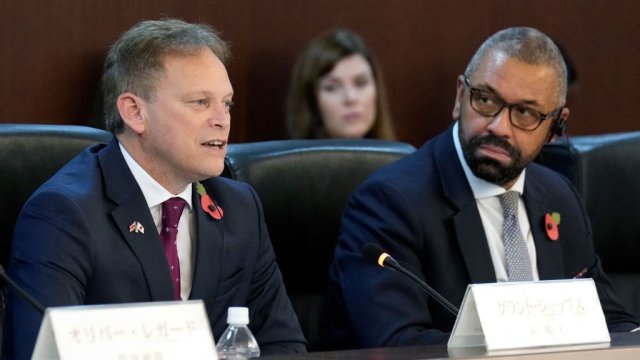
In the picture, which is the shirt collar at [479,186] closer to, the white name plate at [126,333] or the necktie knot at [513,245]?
the necktie knot at [513,245]

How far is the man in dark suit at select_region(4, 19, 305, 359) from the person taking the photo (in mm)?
2387

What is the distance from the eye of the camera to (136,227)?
2465mm

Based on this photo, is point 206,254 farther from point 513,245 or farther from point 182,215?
point 513,245

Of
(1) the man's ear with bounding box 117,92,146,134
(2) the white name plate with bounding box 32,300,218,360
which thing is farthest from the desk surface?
(1) the man's ear with bounding box 117,92,146,134

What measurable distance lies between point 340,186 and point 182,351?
1445 millimetres

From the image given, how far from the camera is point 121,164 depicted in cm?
255

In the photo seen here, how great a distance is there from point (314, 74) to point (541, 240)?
1.12m

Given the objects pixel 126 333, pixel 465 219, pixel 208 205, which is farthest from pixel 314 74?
pixel 126 333

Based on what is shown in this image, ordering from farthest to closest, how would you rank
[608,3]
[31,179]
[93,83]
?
1. [608,3]
2. [93,83]
3. [31,179]

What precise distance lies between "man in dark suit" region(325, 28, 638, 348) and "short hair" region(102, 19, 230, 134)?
64cm

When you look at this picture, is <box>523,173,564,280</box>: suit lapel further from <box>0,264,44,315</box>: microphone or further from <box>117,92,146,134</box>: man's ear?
<box>0,264,44,315</box>: microphone

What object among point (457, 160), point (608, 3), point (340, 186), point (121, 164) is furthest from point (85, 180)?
point (608, 3)

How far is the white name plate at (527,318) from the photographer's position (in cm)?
200

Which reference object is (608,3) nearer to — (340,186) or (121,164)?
(340,186)
